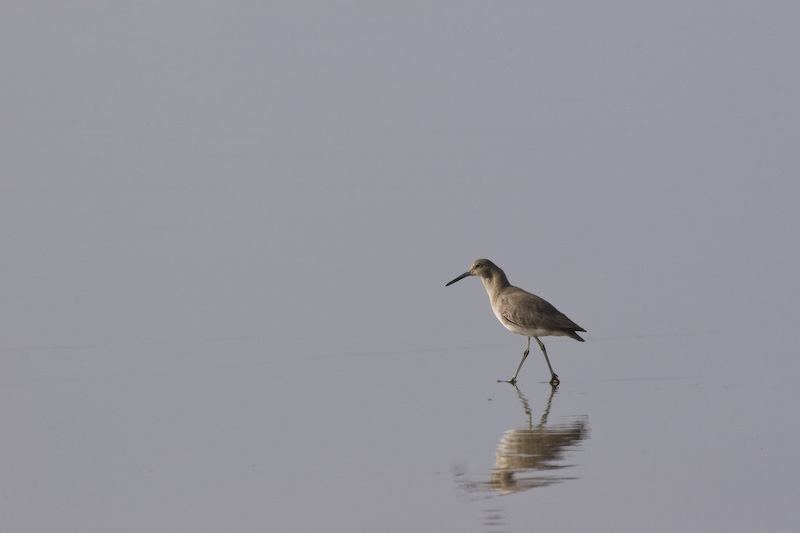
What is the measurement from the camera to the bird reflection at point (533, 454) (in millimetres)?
8594

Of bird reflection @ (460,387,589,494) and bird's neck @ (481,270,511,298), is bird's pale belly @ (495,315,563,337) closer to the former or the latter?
bird's neck @ (481,270,511,298)

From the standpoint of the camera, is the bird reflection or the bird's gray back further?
the bird's gray back

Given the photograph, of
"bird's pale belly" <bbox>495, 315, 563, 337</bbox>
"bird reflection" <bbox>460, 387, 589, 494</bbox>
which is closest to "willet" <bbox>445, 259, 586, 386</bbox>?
"bird's pale belly" <bbox>495, 315, 563, 337</bbox>

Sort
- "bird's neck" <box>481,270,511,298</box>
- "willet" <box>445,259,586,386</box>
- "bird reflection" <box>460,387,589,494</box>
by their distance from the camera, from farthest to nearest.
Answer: "bird's neck" <box>481,270,511,298</box>
"willet" <box>445,259,586,386</box>
"bird reflection" <box>460,387,589,494</box>

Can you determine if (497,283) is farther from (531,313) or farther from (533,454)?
(533,454)

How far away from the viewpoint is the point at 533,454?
9367mm

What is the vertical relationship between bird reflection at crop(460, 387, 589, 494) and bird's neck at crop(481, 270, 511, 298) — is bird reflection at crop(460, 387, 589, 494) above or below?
below

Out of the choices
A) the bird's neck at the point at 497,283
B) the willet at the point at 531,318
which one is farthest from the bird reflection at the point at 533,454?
the bird's neck at the point at 497,283

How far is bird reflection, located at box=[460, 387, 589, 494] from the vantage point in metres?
8.59

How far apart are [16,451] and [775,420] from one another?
18.9 feet

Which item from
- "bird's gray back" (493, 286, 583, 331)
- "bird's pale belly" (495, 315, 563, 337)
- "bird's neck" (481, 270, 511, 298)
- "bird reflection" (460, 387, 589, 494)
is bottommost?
"bird reflection" (460, 387, 589, 494)

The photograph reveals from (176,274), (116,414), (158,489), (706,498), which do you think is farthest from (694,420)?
(176,274)

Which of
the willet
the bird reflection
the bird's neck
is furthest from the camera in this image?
the bird's neck

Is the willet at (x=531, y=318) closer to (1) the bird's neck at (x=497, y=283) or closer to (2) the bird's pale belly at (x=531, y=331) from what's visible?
(2) the bird's pale belly at (x=531, y=331)
